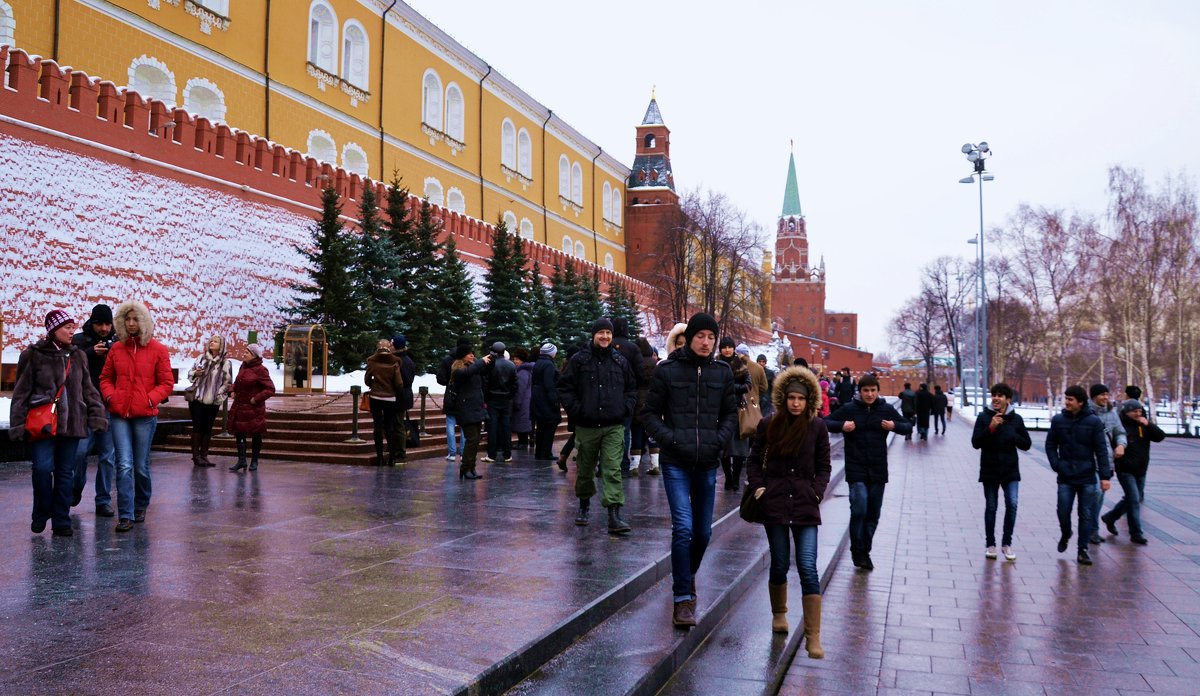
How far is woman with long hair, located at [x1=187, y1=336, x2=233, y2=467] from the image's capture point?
33.7 feet

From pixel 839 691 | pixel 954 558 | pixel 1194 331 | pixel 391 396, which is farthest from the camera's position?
pixel 1194 331

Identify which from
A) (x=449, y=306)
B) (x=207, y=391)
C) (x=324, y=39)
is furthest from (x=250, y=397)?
(x=324, y=39)

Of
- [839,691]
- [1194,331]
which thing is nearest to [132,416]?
[839,691]

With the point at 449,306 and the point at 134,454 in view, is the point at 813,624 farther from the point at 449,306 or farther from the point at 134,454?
the point at 449,306

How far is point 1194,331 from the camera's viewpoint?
113 ft

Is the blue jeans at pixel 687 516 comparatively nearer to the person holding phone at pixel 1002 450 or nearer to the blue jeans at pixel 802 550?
the blue jeans at pixel 802 550

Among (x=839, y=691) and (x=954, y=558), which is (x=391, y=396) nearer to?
(x=954, y=558)

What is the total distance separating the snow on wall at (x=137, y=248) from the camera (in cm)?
1555

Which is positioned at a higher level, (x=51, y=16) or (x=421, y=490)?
(x=51, y=16)

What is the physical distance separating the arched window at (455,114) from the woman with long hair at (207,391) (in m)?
28.7

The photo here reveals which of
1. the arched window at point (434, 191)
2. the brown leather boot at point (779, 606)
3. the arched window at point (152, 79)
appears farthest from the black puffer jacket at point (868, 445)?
the arched window at point (434, 191)

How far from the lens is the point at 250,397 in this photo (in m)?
10.2

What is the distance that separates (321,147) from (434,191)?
7.39 meters

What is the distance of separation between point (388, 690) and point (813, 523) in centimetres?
242
